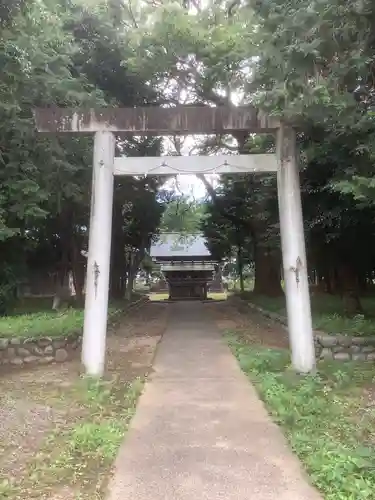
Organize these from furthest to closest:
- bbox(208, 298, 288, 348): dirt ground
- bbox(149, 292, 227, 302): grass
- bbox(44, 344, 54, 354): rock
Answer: bbox(149, 292, 227, 302): grass, bbox(208, 298, 288, 348): dirt ground, bbox(44, 344, 54, 354): rock

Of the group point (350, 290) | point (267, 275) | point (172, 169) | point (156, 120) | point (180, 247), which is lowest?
point (350, 290)

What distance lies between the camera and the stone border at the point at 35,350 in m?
10.1

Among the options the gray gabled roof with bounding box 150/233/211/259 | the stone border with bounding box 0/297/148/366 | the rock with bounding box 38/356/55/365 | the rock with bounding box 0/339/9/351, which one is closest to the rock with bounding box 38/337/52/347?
the stone border with bounding box 0/297/148/366

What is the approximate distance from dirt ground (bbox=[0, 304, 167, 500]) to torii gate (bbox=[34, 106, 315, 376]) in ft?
2.75

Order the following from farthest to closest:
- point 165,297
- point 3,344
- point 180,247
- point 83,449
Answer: point 165,297 < point 180,247 < point 3,344 < point 83,449

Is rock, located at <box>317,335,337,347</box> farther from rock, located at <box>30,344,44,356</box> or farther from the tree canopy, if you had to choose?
rock, located at <box>30,344,44,356</box>

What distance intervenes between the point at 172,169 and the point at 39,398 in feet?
13.9

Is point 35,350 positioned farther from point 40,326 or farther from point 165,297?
point 165,297

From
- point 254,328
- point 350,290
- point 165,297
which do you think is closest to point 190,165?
point 350,290

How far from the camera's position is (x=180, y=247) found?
37.7 meters

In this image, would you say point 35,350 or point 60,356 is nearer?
point 35,350

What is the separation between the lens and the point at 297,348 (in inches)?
342

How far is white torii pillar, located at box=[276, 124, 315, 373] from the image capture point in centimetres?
866

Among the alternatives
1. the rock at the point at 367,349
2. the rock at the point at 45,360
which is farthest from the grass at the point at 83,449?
the rock at the point at 367,349
